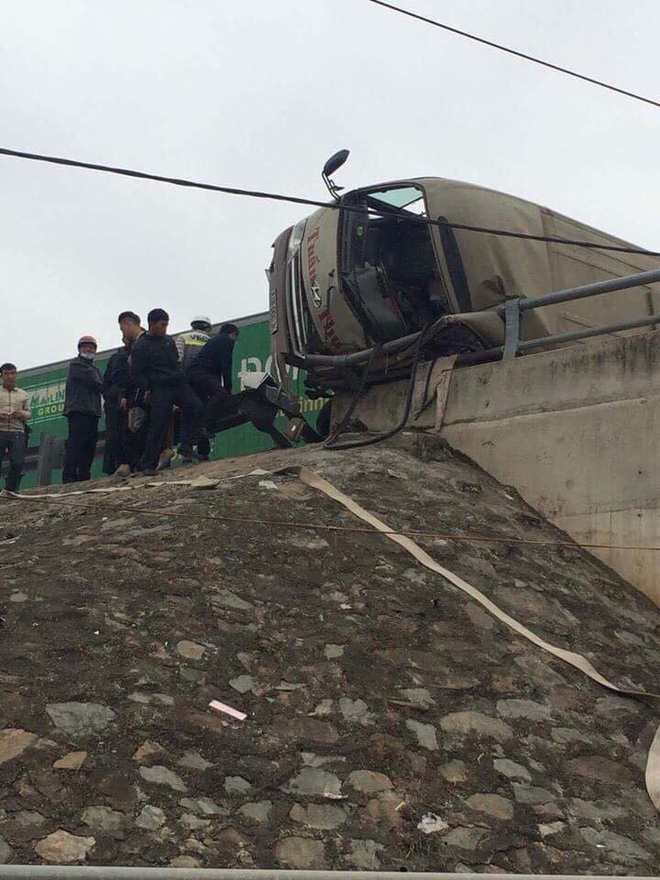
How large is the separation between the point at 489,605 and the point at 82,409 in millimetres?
5824

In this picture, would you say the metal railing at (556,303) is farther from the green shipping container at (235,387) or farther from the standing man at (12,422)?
the standing man at (12,422)

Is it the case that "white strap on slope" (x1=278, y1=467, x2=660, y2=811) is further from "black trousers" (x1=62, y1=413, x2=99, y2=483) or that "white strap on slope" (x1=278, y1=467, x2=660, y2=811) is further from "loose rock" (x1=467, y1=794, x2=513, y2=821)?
"black trousers" (x1=62, y1=413, x2=99, y2=483)

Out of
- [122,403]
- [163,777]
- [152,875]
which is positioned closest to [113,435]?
[122,403]

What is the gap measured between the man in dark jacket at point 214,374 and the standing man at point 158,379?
16.9 inches

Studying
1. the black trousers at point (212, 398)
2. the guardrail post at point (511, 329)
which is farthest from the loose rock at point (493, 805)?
the black trousers at point (212, 398)

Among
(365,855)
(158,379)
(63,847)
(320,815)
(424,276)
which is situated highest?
(424,276)

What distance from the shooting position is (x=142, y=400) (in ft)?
37.4

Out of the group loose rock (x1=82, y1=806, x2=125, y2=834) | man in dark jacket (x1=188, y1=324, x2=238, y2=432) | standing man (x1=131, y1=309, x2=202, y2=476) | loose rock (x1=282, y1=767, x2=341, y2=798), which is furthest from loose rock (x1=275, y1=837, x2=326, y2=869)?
man in dark jacket (x1=188, y1=324, x2=238, y2=432)

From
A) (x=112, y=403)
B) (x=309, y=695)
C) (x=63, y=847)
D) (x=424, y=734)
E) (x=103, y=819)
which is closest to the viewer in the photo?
(x=63, y=847)

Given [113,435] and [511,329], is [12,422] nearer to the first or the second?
[113,435]

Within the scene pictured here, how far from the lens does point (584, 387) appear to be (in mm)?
9000

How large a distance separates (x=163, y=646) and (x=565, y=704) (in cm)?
223

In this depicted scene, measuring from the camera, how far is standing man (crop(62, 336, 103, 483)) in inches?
464

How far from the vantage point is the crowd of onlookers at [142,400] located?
10.8 m
